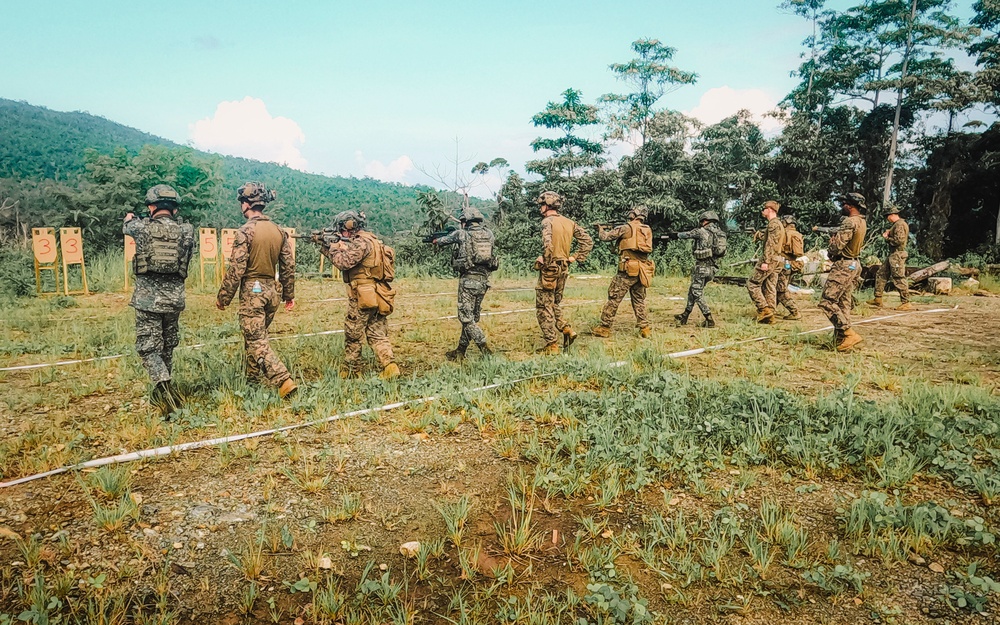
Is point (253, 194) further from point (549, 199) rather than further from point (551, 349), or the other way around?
point (551, 349)

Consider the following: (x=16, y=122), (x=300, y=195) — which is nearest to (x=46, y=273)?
(x=300, y=195)

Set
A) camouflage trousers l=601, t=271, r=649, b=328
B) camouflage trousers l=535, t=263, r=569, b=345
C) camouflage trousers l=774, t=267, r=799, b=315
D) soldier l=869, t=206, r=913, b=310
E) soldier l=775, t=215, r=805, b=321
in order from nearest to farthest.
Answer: camouflage trousers l=535, t=263, r=569, b=345 < camouflage trousers l=601, t=271, r=649, b=328 < soldier l=775, t=215, r=805, b=321 < camouflage trousers l=774, t=267, r=799, b=315 < soldier l=869, t=206, r=913, b=310

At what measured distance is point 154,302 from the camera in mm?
4805

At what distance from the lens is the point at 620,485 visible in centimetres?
355

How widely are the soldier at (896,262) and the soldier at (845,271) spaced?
171 inches

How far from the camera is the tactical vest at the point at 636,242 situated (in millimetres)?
7785

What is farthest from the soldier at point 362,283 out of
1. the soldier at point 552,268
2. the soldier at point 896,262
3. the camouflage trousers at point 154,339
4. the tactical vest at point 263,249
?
the soldier at point 896,262

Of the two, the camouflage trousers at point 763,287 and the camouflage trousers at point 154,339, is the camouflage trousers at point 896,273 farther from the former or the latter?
the camouflage trousers at point 154,339

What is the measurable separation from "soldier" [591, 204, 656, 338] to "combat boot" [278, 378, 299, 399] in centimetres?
459

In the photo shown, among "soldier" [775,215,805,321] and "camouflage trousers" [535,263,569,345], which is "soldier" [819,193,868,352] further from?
"camouflage trousers" [535,263,569,345]

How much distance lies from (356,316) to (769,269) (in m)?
6.58

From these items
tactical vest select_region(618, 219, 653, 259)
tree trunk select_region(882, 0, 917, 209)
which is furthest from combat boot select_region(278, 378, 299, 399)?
tree trunk select_region(882, 0, 917, 209)

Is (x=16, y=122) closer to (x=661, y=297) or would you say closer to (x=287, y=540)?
(x=661, y=297)

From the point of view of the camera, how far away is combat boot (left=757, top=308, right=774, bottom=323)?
8930 millimetres
